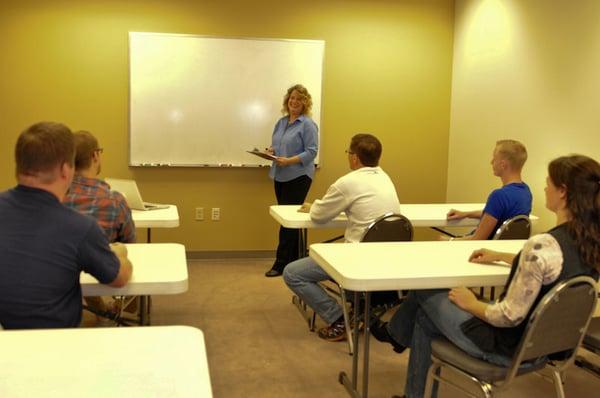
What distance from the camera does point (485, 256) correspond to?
7.70ft

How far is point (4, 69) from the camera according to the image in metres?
5.19

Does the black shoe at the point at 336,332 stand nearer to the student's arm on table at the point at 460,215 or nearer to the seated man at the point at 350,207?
the seated man at the point at 350,207

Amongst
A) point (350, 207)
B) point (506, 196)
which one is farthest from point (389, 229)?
point (506, 196)

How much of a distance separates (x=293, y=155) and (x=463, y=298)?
3115 millimetres

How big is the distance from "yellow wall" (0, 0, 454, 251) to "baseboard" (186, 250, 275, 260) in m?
0.04

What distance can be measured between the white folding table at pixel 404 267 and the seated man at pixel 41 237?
873 millimetres

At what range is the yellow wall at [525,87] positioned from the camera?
4.00m

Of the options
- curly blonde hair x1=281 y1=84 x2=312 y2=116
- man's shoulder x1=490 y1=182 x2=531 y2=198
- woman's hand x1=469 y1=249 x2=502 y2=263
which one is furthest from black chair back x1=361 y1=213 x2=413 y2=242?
curly blonde hair x1=281 y1=84 x2=312 y2=116

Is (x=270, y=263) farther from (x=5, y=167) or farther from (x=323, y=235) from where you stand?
(x=5, y=167)

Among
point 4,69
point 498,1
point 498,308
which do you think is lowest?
point 498,308

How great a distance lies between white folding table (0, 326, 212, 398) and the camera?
1169 millimetres

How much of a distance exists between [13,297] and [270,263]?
3.99 meters

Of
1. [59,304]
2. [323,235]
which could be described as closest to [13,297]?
[59,304]

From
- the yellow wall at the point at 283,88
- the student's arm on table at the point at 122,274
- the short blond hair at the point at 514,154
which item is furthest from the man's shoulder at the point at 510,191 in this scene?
the yellow wall at the point at 283,88
